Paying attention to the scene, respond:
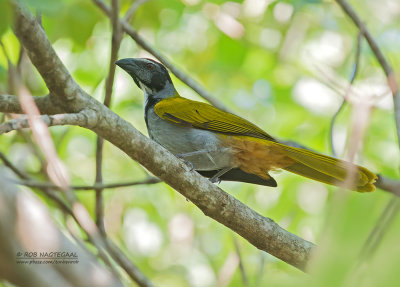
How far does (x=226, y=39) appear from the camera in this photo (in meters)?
6.35

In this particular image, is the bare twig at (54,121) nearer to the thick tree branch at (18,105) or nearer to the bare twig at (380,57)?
the thick tree branch at (18,105)

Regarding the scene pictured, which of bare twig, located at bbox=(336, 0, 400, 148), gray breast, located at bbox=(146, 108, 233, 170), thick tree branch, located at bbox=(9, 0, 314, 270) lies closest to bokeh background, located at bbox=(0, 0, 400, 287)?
bare twig, located at bbox=(336, 0, 400, 148)

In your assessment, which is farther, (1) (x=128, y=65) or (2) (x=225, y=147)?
(1) (x=128, y=65)

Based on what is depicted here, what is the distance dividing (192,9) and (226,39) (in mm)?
582

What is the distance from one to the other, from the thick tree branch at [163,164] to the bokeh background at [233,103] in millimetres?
1822

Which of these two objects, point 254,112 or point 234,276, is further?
point 254,112

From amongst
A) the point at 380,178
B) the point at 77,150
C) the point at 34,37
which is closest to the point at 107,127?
the point at 34,37

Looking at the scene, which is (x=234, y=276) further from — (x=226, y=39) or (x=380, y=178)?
(x=226, y=39)

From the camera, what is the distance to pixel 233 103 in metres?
7.84

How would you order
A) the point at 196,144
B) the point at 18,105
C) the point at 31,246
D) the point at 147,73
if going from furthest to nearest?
the point at 147,73 < the point at 196,144 < the point at 18,105 < the point at 31,246

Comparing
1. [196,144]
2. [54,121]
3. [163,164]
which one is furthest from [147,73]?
[54,121]

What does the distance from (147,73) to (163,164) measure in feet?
7.97

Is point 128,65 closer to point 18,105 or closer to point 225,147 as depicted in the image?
point 225,147

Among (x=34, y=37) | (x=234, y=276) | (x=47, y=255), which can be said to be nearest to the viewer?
(x=47, y=255)
